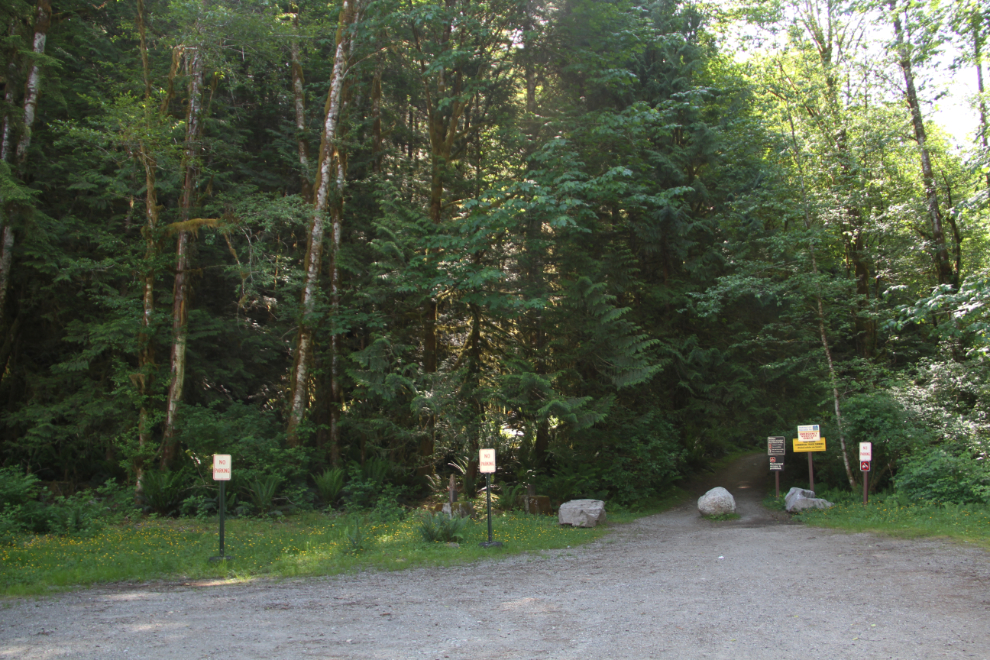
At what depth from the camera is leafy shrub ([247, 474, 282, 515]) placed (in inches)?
554

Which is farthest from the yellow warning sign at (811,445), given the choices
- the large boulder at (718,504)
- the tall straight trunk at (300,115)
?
the tall straight trunk at (300,115)

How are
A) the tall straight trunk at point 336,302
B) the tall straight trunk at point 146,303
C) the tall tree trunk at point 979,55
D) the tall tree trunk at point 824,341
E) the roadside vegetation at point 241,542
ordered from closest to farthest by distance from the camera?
the roadside vegetation at point 241,542 < the tall tree trunk at point 979,55 < the tall straight trunk at point 146,303 < the tall tree trunk at point 824,341 < the tall straight trunk at point 336,302

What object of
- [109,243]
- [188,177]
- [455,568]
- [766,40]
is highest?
[766,40]

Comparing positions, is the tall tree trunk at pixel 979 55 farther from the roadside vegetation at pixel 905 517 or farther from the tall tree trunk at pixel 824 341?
the roadside vegetation at pixel 905 517

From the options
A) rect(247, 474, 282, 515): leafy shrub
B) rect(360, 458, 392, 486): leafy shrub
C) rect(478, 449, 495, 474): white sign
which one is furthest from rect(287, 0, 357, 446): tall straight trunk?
rect(478, 449, 495, 474): white sign

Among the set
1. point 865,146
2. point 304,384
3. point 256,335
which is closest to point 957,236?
point 865,146

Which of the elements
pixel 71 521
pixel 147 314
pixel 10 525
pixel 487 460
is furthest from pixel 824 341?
pixel 10 525

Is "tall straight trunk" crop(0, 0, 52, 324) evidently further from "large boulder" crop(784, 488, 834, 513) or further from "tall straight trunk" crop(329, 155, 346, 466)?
"large boulder" crop(784, 488, 834, 513)

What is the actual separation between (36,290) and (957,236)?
22738 mm

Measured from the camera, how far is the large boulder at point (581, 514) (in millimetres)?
13146

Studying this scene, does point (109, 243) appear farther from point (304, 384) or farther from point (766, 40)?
point (766, 40)

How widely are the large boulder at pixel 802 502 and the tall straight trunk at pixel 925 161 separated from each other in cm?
670

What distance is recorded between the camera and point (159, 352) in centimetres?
1695

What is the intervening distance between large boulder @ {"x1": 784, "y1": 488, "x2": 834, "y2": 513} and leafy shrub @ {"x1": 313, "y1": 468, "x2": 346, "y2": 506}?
1040cm
